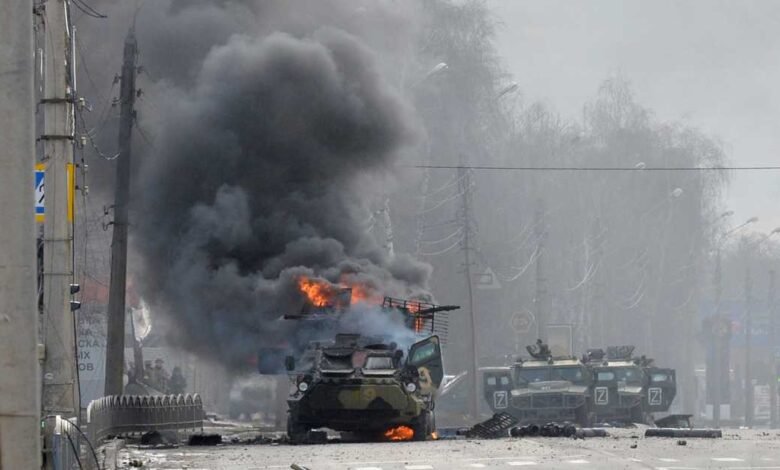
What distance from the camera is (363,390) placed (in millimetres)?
23141

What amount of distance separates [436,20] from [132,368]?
2611cm

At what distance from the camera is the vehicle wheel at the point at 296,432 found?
933 inches

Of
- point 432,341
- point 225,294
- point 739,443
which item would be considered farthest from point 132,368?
point 739,443

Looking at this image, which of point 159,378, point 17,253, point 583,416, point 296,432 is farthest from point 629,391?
point 17,253

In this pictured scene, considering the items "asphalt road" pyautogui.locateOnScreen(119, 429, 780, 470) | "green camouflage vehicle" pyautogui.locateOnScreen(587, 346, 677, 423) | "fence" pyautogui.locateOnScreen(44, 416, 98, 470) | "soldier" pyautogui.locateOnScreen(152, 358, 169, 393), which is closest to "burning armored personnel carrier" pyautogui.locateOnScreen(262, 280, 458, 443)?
"asphalt road" pyautogui.locateOnScreen(119, 429, 780, 470)

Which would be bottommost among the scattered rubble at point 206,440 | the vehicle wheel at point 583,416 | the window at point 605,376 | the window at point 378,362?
the vehicle wheel at point 583,416

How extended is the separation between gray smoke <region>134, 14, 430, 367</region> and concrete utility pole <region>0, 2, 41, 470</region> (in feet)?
60.9

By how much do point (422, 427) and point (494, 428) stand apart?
2.37 meters

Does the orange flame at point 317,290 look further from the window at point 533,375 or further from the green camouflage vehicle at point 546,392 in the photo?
the window at point 533,375

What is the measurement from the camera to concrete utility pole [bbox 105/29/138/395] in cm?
3122

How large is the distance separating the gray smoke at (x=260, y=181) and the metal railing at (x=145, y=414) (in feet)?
5.05

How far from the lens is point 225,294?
29.8m

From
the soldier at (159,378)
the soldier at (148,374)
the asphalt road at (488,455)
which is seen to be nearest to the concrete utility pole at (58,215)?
the asphalt road at (488,455)

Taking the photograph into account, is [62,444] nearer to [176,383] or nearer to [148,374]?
[148,374]
